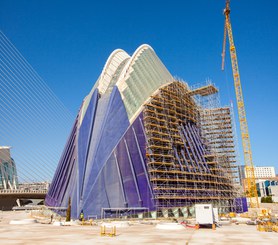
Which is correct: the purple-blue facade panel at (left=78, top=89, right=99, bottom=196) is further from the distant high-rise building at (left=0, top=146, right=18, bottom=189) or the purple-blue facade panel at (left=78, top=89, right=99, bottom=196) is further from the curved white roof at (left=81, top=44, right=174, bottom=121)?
the distant high-rise building at (left=0, top=146, right=18, bottom=189)

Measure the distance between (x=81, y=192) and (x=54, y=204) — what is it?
9.08 m

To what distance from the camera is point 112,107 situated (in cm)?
4075

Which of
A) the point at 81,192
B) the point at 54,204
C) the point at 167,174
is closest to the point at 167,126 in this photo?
the point at 167,174

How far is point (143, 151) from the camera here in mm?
40250

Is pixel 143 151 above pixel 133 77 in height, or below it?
below

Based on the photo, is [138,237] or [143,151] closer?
[138,237]

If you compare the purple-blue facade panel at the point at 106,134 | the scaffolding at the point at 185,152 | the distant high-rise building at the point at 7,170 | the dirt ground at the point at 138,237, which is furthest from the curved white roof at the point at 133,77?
the distant high-rise building at the point at 7,170

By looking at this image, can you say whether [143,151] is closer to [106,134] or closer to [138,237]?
[106,134]

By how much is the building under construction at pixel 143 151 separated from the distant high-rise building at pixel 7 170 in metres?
72.6

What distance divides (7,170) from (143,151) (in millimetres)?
92924

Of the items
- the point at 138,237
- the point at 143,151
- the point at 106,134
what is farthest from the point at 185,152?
the point at 138,237

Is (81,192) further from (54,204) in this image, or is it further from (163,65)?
(163,65)

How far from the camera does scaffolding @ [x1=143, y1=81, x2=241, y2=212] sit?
133ft

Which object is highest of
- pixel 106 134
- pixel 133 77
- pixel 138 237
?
pixel 133 77
